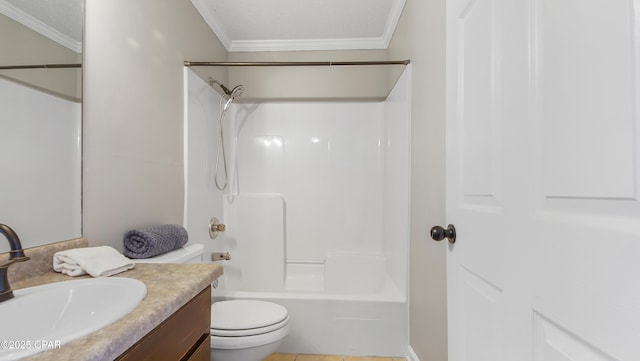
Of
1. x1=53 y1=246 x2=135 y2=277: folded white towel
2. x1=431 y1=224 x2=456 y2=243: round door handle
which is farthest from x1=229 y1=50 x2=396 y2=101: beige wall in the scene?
x1=53 y1=246 x2=135 y2=277: folded white towel

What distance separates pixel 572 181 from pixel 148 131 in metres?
1.66

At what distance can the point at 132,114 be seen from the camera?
1.40 meters

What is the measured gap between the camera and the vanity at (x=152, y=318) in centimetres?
51

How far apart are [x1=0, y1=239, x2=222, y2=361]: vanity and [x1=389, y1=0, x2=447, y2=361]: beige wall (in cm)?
95

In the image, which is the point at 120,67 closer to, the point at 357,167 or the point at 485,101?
the point at 485,101

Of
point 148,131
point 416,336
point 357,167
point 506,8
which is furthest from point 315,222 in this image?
point 506,8

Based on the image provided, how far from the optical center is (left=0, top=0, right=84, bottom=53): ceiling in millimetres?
879

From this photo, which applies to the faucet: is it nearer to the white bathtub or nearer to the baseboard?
the white bathtub

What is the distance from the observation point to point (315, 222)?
8.97 feet

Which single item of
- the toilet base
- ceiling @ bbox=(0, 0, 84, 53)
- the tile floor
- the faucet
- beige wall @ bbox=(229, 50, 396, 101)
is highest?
beige wall @ bbox=(229, 50, 396, 101)

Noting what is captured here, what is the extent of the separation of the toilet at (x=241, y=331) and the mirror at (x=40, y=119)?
46 centimetres

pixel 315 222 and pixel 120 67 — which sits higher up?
pixel 120 67

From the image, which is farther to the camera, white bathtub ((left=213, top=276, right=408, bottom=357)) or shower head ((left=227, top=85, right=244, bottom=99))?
shower head ((left=227, top=85, right=244, bottom=99))

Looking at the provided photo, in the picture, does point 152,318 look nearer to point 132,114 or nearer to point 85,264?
point 85,264
